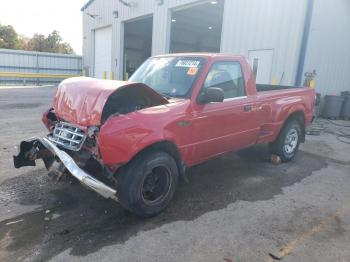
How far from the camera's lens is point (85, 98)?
140 inches

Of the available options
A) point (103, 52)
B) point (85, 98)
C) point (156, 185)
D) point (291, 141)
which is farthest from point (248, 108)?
point (103, 52)

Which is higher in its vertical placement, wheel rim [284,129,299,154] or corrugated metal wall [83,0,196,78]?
corrugated metal wall [83,0,196,78]

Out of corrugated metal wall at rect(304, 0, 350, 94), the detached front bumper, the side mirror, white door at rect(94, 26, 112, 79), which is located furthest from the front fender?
white door at rect(94, 26, 112, 79)

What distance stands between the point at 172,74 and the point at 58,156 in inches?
78.6

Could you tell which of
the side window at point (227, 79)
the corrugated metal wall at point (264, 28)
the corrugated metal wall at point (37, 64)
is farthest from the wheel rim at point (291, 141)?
the corrugated metal wall at point (37, 64)

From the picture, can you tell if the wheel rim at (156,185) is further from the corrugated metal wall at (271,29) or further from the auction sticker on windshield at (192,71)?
the corrugated metal wall at (271,29)

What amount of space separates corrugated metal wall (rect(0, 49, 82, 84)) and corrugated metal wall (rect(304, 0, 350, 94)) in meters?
21.2

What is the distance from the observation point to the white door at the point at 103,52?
20.8 metres

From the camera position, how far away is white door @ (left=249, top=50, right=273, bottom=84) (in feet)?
35.9

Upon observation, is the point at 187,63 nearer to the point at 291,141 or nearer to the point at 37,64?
the point at 291,141

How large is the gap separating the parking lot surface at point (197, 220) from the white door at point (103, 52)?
16.4m

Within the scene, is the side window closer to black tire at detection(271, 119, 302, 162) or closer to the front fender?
the front fender

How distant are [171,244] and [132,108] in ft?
5.36

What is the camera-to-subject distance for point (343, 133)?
927 centimetres
